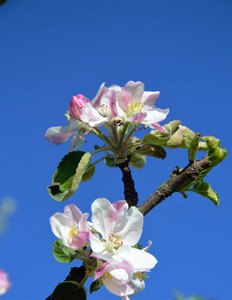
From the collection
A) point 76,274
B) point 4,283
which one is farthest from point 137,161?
point 4,283

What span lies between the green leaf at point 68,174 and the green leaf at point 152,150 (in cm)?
22

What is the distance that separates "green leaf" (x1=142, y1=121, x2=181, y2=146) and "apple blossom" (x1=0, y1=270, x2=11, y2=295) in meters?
0.86

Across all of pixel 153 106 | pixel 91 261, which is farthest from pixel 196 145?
pixel 91 261

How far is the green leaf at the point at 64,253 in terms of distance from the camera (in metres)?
1.29

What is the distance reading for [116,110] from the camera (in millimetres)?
1502

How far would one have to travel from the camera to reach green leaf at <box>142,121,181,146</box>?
1522mm

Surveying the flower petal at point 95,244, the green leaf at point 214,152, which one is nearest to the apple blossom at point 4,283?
the flower petal at point 95,244

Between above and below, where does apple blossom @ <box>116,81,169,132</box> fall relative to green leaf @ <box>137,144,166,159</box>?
above

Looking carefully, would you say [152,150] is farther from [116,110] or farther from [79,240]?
[79,240]

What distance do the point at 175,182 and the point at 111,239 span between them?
1.08 feet

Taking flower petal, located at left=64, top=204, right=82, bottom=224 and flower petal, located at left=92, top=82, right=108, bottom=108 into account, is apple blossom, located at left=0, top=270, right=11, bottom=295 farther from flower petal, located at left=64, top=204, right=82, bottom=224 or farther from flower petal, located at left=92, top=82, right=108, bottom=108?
flower petal, located at left=92, top=82, right=108, bottom=108

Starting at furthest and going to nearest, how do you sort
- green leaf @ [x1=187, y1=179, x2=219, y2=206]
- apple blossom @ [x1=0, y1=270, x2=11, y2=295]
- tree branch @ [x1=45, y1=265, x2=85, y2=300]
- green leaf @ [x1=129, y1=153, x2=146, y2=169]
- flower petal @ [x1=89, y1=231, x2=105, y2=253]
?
green leaf @ [x1=129, y1=153, x2=146, y2=169], green leaf @ [x1=187, y1=179, x2=219, y2=206], tree branch @ [x1=45, y1=265, x2=85, y2=300], flower petal @ [x1=89, y1=231, x2=105, y2=253], apple blossom @ [x1=0, y1=270, x2=11, y2=295]

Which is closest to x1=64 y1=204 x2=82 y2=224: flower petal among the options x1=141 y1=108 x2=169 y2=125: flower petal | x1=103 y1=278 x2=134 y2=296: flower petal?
x1=103 y1=278 x2=134 y2=296: flower petal

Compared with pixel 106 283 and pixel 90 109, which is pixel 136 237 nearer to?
pixel 106 283
